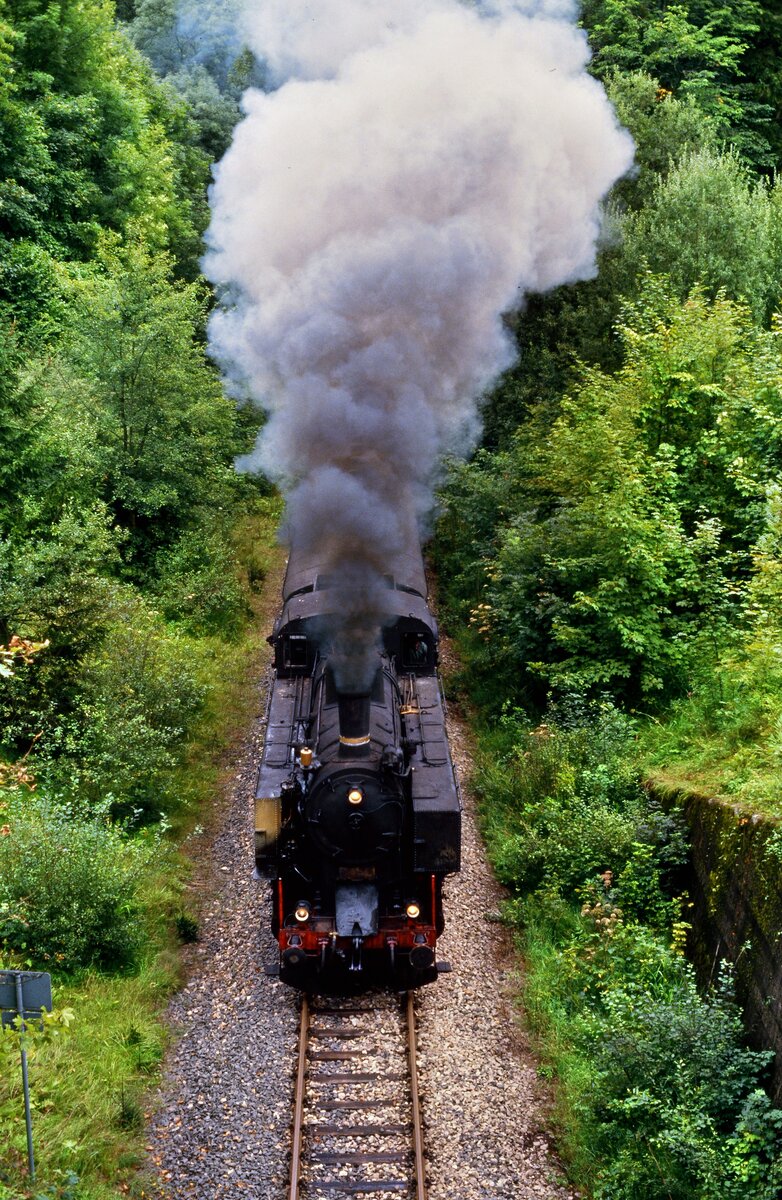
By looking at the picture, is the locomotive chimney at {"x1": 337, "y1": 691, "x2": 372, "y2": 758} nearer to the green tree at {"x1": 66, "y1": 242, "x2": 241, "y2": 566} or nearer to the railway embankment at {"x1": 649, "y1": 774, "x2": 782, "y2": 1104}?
the railway embankment at {"x1": 649, "y1": 774, "x2": 782, "y2": 1104}

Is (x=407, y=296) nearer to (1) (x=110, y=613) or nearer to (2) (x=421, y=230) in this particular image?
(2) (x=421, y=230)

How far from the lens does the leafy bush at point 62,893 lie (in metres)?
9.58

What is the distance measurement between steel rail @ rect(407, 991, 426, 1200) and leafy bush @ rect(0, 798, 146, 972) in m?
2.89

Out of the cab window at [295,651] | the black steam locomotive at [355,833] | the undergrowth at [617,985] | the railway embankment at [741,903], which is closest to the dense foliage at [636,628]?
the undergrowth at [617,985]

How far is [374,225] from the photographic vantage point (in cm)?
1019

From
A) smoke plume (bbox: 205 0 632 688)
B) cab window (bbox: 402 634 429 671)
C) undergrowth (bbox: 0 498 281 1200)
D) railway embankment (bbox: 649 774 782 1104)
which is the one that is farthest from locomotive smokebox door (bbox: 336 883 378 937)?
railway embankment (bbox: 649 774 782 1104)

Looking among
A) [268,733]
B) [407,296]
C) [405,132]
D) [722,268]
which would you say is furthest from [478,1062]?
[722,268]

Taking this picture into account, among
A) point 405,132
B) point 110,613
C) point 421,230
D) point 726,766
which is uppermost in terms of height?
point 405,132

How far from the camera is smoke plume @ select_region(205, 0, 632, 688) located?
951cm

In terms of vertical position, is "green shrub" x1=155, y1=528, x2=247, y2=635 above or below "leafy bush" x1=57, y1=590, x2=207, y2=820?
above

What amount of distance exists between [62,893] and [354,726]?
3288mm

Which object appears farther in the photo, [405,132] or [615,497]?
[615,497]

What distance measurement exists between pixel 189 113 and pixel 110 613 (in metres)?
24.5

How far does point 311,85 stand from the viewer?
10.8 m
